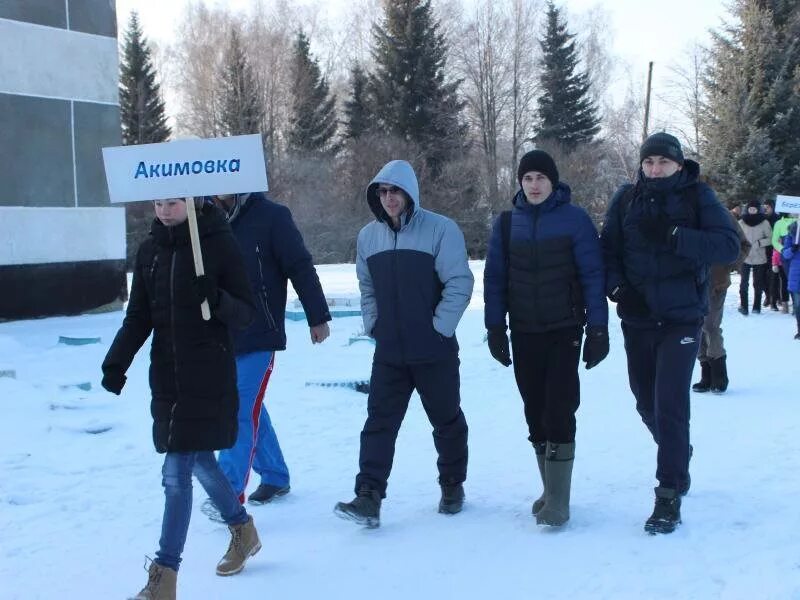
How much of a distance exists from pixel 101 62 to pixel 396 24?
28297mm

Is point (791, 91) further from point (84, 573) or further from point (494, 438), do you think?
point (84, 573)

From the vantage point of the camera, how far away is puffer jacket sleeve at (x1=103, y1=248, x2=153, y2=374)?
3459mm

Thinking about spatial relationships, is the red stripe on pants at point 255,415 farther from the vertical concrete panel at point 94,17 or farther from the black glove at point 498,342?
the vertical concrete panel at point 94,17

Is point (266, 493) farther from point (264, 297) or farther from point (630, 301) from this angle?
point (630, 301)

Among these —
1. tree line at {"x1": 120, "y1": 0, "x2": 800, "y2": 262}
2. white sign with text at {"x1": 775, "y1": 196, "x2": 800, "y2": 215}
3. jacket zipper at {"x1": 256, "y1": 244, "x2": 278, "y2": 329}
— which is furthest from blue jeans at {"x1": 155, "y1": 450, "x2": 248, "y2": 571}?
tree line at {"x1": 120, "y1": 0, "x2": 800, "y2": 262}

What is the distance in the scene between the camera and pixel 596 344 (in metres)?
4.16

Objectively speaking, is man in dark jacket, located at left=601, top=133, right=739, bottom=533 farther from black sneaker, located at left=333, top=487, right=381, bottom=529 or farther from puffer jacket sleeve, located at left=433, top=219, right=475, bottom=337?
black sneaker, located at left=333, top=487, right=381, bottom=529

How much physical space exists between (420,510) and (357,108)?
3848 cm

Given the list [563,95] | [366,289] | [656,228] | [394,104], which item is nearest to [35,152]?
[366,289]

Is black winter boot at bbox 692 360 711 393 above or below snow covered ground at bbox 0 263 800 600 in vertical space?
above

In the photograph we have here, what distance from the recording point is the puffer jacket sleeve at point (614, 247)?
14.1ft

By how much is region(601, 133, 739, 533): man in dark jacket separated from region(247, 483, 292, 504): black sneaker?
2.00 metres

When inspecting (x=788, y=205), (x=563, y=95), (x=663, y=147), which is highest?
(x=563, y=95)

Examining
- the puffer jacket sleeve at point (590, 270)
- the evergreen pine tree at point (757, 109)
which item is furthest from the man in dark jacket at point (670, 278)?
the evergreen pine tree at point (757, 109)
